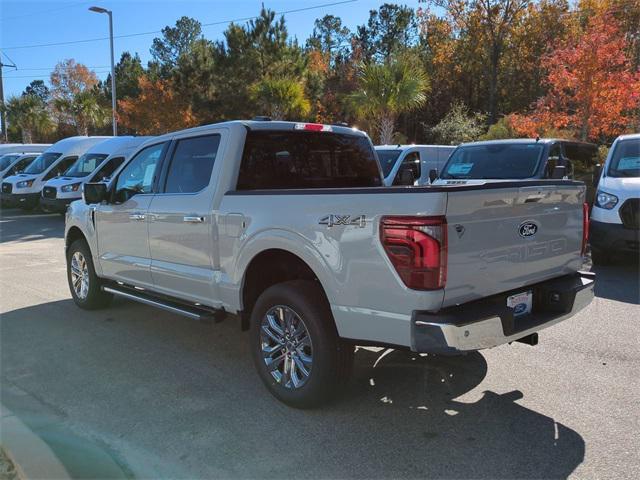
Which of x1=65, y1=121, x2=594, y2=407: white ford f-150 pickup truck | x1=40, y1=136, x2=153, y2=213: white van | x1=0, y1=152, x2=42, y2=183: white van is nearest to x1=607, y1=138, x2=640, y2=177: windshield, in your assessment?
x1=65, y1=121, x2=594, y2=407: white ford f-150 pickup truck

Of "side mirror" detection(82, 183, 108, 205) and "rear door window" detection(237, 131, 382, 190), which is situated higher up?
"rear door window" detection(237, 131, 382, 190)

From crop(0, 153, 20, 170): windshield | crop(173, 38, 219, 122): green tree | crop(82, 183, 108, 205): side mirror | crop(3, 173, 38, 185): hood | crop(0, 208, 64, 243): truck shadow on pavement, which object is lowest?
crop(0, 208, 64, 243): truck shadow on pavement

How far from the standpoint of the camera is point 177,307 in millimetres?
4801

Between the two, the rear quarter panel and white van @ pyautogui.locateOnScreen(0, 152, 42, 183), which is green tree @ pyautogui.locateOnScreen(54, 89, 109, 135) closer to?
white van @ pyautogui.locateOnScreen(0, 152, 42, 183)

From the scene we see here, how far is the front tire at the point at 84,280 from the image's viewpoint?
6369mm

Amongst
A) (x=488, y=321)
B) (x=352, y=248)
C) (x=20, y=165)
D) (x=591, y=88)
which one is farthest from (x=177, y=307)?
(x=20, y=165)

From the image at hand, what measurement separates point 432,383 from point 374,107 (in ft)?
50.8

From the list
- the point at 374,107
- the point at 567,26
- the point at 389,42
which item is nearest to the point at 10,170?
the point at 374,107

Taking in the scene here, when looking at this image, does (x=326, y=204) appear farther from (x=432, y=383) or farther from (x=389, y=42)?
(x=389, y=42)

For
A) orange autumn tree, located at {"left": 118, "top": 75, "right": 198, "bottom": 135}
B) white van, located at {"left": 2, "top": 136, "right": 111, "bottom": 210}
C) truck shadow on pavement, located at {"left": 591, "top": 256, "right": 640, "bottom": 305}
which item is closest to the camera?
truck shadow on pavement, located at {"left": 591, "top": 256, "right": 640, "bottom": 305}

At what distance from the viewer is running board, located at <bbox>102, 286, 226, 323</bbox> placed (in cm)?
450

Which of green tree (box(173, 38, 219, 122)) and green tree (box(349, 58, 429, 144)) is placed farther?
green tree (box(173, 38, 219, 122))

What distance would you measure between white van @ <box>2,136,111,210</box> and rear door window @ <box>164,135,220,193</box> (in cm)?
1429

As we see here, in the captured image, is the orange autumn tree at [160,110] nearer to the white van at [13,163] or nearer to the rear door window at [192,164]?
the white van at [13,163]
